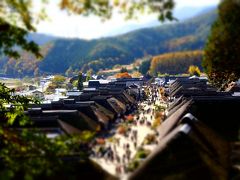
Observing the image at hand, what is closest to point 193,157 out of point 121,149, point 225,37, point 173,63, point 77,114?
point 225,37

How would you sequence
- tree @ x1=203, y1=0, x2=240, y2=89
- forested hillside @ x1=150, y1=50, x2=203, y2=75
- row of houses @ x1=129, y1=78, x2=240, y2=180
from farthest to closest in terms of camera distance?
forested hillside @ x1=150, y1=50, x2=203, y2=75, tree @ x1=203, y1=0, x2=240, y2=89, row of houses @ x1=129, y1=78, x2=240, y2=180

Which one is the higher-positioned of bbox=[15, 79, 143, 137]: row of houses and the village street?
bbox=[15, 79, 143, 137]: row of houses

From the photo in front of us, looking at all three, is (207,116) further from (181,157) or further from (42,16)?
(42,16)

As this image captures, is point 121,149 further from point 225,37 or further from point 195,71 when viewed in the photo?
point 195,71

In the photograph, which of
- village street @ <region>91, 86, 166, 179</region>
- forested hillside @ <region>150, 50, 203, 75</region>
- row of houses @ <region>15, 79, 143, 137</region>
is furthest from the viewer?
forested hillside @ <region>150, 50, 203, 75</region>

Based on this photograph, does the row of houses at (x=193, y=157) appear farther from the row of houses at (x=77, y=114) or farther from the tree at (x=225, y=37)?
the row of houses at (x=77, y=114)

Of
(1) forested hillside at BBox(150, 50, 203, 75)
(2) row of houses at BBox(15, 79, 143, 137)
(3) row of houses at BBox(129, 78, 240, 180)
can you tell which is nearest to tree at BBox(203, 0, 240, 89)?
(3) row of houses at BBox(129, 78, 240, 180)

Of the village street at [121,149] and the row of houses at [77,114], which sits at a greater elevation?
the row of houses at [77,114]

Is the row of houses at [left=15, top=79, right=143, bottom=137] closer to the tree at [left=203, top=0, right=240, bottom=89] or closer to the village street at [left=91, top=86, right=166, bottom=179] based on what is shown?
the village street at [left=91, top=86, right=166, bottom=179]

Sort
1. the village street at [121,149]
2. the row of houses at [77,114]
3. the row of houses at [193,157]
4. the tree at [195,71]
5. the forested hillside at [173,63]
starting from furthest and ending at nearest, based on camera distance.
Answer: the forested hillside at [173,63]
the tree at [195,71]
the row of houses at [77,114]
the village street at [121,149]
the row of houses at [193,157]

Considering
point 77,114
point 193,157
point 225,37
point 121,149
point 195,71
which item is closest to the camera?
point 193,157

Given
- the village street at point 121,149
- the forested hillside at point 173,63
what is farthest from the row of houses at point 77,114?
the forested hillside at point 173,63
